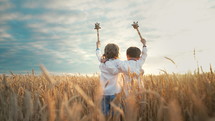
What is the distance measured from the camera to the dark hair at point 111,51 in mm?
3961

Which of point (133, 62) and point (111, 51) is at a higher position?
point (111, 51)

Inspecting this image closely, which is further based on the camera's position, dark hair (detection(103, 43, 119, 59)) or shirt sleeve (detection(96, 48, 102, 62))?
shirt sleeve (detection(96, 48, 102, 62))

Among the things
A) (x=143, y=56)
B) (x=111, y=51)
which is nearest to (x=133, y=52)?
(x=143, y=56)

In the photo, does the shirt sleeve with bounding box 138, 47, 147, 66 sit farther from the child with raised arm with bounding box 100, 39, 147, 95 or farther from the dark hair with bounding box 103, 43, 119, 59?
the dark hair with bounding box 103, 43, 119, 59

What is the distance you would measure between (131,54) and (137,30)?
0.63 meters

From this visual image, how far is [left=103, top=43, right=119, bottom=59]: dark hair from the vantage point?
3.96 meters

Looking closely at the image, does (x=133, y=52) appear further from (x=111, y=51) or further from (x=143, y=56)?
(x=111, y=51)

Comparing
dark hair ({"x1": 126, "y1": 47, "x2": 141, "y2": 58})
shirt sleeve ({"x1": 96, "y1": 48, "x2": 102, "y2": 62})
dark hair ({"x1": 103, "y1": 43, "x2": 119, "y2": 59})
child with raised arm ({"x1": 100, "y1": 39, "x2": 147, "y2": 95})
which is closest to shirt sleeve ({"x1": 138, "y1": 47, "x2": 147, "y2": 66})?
child with raised arm ({"x1": 100, "y1": 39, "x2": 147, "y2": 95})

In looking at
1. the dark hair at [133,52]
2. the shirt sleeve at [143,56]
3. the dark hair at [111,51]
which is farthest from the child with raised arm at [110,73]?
the shirt sleeve at [143,56]

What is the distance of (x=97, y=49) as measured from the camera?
4.56m

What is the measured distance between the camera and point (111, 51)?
156 inches

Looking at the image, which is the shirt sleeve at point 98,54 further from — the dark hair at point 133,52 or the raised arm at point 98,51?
the dark hair at point 133,52

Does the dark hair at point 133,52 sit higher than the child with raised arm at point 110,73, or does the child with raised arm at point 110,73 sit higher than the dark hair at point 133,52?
the dark hair at point 133,52

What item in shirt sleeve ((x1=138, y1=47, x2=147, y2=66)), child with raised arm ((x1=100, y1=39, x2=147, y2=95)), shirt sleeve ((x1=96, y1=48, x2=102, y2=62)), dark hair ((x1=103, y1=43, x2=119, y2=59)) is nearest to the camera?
child with raised arm ((x1=100, y1=39, x2=147, y2=95))
